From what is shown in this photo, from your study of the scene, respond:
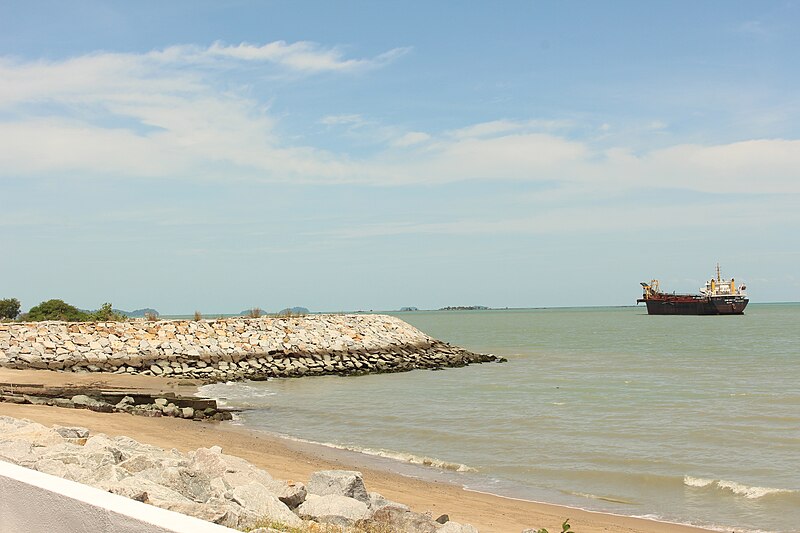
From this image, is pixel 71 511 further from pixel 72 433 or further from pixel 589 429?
pixel 589 429

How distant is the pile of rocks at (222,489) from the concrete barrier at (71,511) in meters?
1.07

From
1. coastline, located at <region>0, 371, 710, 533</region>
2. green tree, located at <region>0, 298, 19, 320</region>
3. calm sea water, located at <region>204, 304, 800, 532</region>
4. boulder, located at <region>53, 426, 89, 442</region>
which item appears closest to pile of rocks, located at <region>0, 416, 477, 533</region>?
boulder, located at <region>53, 426, 89, 442</region>

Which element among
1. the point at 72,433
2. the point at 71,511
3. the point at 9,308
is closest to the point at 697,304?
the point at 9,308

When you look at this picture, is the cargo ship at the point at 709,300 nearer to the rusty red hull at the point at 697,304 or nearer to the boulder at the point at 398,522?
the rusty red hull at the point at 697,304

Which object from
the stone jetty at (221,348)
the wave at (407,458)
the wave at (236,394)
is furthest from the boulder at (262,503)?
the stone jetty at (221,348)

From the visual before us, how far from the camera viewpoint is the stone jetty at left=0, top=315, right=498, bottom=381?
25359 mm

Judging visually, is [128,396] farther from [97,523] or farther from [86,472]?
[97,523]

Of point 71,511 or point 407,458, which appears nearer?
point 71,511

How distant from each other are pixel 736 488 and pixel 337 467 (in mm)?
6210

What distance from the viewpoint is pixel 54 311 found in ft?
115

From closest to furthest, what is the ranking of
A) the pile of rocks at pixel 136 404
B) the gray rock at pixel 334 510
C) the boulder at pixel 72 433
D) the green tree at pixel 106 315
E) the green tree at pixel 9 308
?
the gray rock at pixel 334 510 < the boulder at pixel 72 433 < the pile of rocks at pixel 136 404 < the green tree at pixel 106 315 < the green tree at pixel 9 308

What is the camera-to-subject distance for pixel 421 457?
1337 centimetres

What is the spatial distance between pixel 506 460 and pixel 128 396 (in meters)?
9.29

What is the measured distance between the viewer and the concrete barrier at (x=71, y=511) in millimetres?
3111
